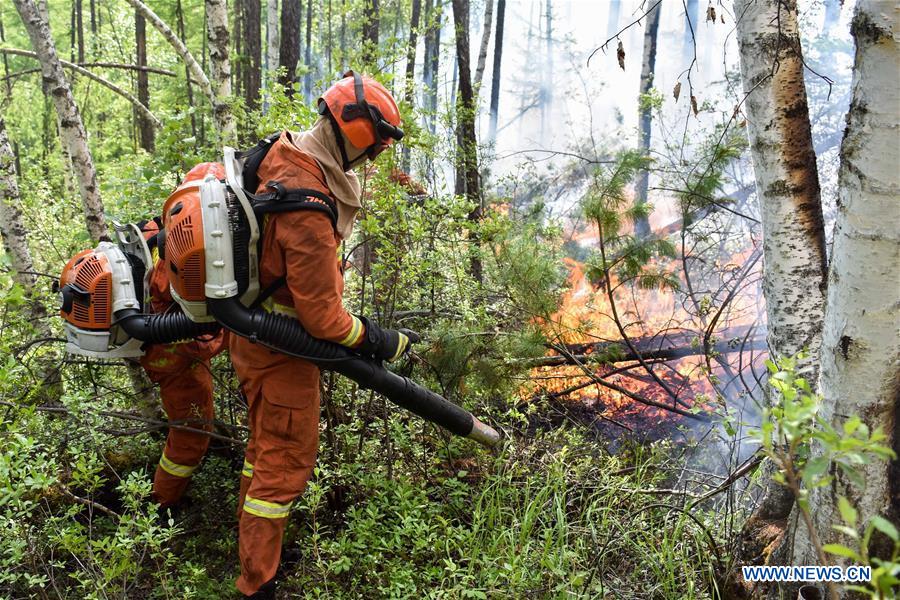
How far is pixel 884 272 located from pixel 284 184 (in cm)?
217

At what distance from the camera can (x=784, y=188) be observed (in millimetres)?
2404

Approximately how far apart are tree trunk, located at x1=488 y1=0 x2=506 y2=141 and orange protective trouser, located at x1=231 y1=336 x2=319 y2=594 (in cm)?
1270

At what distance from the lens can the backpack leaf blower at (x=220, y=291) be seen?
100 inches

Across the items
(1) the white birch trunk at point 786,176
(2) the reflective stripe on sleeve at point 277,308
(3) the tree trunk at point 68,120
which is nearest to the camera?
(1) the white birch trunk at point 786,176

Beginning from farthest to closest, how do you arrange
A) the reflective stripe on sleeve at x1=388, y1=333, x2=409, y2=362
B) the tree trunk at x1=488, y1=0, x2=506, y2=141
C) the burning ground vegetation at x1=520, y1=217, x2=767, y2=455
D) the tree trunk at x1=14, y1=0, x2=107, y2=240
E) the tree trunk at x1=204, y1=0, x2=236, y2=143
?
1. the tree trunk at x1=488, y1=0, x2=506, y2=141
2. the tree trunk at x1=204, y1=0, x2=236, y2=143
3. the burning ground vegetation at x1=520, y1=217, x2=767, y2=455
4. the tree trunk at x1=14, y1=0, x2=107, y2=240
5. the reflective stripe on sleeve at x1=388, y1=333, x2=409, y2=362

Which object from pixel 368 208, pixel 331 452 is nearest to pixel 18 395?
pixel 331 452

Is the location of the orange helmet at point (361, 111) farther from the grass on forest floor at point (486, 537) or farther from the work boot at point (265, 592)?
the work boot at point (265, 592)

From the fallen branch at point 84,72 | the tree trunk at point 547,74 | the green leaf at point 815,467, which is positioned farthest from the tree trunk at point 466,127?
the tree trunk at point 547,74

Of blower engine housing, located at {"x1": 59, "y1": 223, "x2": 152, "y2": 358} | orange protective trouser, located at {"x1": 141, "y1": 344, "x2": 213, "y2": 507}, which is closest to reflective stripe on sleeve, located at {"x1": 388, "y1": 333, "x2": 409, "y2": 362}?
orange protective trouser, located at {"x1": 141, "y1": 344, "x2": 213, "y2": 507}

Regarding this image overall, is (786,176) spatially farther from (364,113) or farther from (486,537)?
(486,537)

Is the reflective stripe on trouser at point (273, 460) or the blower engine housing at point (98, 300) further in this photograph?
the blower engine housing at point (98, 300)

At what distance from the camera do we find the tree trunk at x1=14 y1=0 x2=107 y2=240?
3.73 m

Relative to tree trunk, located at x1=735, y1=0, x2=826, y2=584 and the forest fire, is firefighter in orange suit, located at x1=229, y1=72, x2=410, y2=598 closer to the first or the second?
tree trunk, located at x1=735, y1=0, x2=826, y2=584

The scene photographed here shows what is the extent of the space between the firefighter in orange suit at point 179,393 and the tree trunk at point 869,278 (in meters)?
2.84
